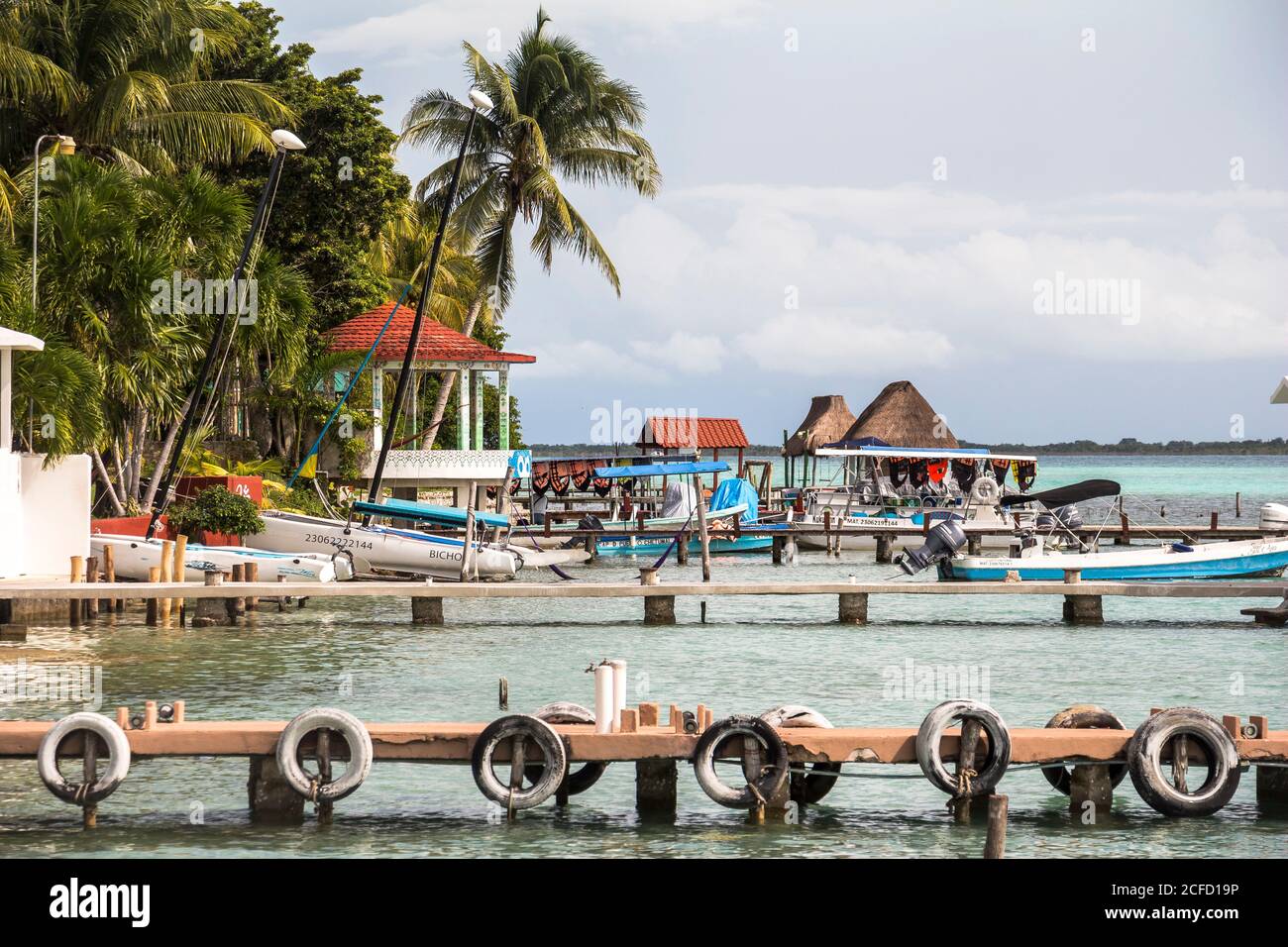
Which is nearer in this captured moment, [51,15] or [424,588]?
[424,588]

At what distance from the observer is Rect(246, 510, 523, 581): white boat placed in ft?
102

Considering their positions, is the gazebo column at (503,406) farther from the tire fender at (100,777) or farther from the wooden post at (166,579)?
the tire fender at (100,777)

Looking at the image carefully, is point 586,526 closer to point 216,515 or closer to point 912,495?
point 912,495

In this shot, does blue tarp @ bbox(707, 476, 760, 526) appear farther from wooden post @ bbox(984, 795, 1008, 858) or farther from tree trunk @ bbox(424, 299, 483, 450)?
wooden post @ bbox(984, 795, 1008, 858)

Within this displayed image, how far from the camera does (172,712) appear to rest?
12.2 m

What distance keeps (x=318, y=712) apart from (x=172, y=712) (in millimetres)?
1335

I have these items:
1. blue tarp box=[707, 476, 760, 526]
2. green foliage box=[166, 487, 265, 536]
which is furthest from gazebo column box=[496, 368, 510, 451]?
green foliage box=[166, 487, 265, 536]

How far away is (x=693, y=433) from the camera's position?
63.4 metres

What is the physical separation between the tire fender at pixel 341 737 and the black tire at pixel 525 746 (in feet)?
2.88

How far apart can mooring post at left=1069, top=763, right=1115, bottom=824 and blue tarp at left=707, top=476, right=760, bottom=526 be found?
3488cm

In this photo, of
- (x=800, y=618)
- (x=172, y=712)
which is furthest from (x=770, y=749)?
(x=800, y=618)

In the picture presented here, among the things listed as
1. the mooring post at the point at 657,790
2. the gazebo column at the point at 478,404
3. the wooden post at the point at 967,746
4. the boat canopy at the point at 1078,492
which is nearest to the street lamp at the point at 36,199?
the gazebo column at the point at 478,404
